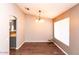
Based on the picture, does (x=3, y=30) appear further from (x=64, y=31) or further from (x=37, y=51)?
(x=64, y=31)

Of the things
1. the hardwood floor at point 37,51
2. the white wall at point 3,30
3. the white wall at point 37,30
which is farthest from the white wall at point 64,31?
the white wall at point 37,30

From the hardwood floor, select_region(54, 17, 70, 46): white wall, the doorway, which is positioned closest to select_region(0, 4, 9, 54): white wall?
the hardwood floor

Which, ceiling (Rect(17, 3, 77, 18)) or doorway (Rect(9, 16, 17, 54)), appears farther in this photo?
doorway (Rect(9, 16, 17, 54))

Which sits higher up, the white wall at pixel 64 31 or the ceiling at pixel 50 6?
the ceiling at pixel 50 6

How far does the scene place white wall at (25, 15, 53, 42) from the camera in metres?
10.1

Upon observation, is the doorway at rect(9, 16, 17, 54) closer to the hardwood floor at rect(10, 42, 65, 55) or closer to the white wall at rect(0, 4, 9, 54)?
the hardwood floor at rect(10, 42, 65, 55)

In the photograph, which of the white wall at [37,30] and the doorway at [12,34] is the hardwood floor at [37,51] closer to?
the doorway at [12,34]

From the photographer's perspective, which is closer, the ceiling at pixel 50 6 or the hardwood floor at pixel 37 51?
the ceiling at pixel 50 6

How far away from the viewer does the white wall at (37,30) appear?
10.1 m

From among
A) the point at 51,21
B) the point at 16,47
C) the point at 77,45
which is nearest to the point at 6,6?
the point at 16,47

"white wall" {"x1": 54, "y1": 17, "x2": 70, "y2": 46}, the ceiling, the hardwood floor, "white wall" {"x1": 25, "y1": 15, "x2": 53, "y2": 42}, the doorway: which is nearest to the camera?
the ceiling
